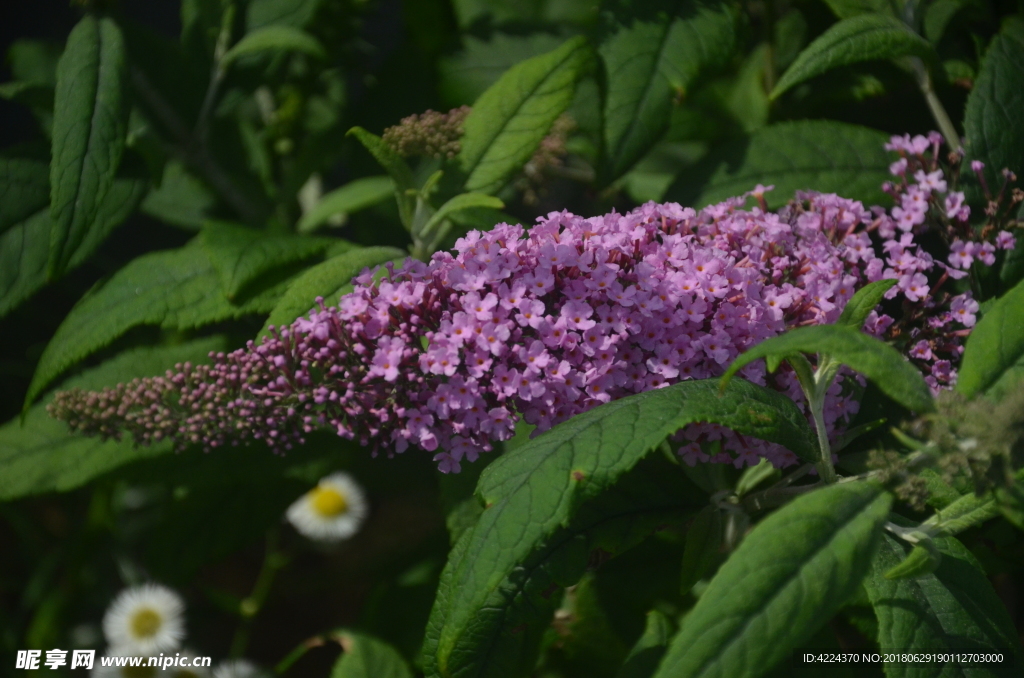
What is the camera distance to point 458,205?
5.28 feet

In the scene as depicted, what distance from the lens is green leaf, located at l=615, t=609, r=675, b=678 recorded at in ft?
5.30

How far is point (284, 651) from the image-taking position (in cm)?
280

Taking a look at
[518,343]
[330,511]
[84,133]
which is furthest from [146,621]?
[518,343]

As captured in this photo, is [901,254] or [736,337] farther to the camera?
[901,254]

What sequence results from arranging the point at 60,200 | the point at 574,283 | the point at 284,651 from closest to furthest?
the point at 574,283 < the point at 60,200 < the point at 284,651

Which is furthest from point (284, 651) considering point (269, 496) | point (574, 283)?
point (574, 283)

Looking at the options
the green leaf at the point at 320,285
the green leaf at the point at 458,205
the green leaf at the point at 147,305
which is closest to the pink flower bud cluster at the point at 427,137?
the green leaf at the point at 458,205

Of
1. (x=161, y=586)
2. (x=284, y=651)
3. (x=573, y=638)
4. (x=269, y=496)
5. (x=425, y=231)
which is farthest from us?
(x=284, y=651)

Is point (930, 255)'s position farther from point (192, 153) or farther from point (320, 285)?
point (192, 153)

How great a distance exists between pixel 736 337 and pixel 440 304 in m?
0.50

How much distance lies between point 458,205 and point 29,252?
1042 millimetres

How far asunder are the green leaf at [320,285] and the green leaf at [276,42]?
0.63 metres

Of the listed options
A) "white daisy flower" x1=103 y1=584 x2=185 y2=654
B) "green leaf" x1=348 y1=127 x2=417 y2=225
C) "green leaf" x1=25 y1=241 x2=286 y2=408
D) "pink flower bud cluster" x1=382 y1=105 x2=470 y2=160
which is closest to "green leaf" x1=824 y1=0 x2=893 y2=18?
"pink flower bud cluster" x1=382 y1=105 x2=470 y2=160

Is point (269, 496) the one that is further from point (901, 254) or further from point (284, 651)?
point (901, 254)
